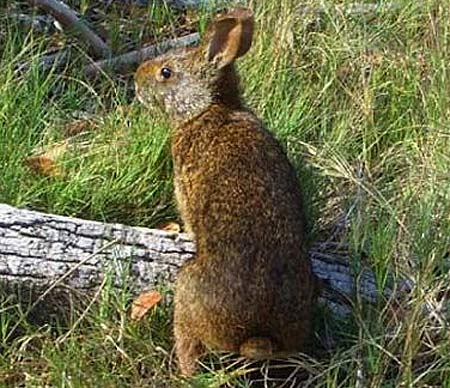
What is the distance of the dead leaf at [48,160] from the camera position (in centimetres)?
412

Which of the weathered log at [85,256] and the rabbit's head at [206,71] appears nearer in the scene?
the weathered log at [85,256]

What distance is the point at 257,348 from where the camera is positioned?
3326mm

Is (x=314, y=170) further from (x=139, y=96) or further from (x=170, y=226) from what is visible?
(x=139, y=96)

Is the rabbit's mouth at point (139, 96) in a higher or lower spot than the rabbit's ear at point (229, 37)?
lower

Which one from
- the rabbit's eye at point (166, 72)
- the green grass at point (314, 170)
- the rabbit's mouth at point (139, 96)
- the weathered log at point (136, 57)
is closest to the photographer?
the green grass at point (314, 170)

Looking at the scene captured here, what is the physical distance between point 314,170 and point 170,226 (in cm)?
57

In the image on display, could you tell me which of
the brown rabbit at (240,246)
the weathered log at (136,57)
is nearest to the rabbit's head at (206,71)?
the brown rabbit at (240,246)

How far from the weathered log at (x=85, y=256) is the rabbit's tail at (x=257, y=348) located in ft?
1.40

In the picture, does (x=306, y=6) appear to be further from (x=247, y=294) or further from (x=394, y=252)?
(x=247, y=294)

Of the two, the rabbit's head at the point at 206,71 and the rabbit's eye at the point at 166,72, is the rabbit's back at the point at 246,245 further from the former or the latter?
the rabbit's eye at the point at 166,72

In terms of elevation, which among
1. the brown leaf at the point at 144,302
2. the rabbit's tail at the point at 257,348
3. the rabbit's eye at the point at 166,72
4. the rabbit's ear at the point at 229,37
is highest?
the rabbit's ear at the point at 229,37

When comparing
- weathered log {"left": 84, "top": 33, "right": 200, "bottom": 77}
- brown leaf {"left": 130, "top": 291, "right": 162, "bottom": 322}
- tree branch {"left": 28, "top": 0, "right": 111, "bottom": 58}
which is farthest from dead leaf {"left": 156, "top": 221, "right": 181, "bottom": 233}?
tree branch {"left": 28, "top": 0, "right": 111, "bottom": 58}

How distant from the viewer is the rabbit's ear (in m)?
4.05

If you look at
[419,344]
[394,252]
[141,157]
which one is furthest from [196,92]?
[419,344]
